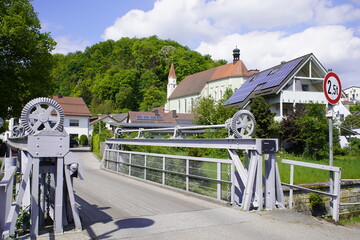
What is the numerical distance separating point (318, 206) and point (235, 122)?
5.13 meters

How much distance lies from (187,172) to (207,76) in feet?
236

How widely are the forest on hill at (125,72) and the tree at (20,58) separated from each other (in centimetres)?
6281

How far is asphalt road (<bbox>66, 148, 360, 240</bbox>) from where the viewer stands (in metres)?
5.73

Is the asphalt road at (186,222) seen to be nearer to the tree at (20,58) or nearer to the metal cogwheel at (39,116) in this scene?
the metal cogwheel at (39,116)

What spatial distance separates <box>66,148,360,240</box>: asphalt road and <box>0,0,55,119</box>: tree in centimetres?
2024

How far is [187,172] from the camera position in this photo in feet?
32.2

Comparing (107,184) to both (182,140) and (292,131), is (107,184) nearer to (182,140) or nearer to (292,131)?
(182,140)

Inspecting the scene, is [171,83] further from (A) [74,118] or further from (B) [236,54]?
(A) [74,118]

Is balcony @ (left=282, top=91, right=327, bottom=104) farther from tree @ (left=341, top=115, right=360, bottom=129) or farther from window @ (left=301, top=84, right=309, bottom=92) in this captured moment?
tree @ (left=341, top=115, right=360, bottom=129)

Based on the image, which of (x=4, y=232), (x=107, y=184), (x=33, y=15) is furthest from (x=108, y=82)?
(x=4, y=232)

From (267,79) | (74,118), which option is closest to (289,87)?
(267,79)

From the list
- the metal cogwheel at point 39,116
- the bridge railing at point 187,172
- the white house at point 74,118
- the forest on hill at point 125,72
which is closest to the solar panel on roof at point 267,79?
the bridge railing at point 187,172

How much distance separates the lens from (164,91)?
10669 cm

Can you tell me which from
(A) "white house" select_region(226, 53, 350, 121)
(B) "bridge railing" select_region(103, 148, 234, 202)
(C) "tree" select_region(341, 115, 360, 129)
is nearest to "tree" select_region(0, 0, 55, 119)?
(B) "bridge railing" select_region(103, 148, 234, 202)
